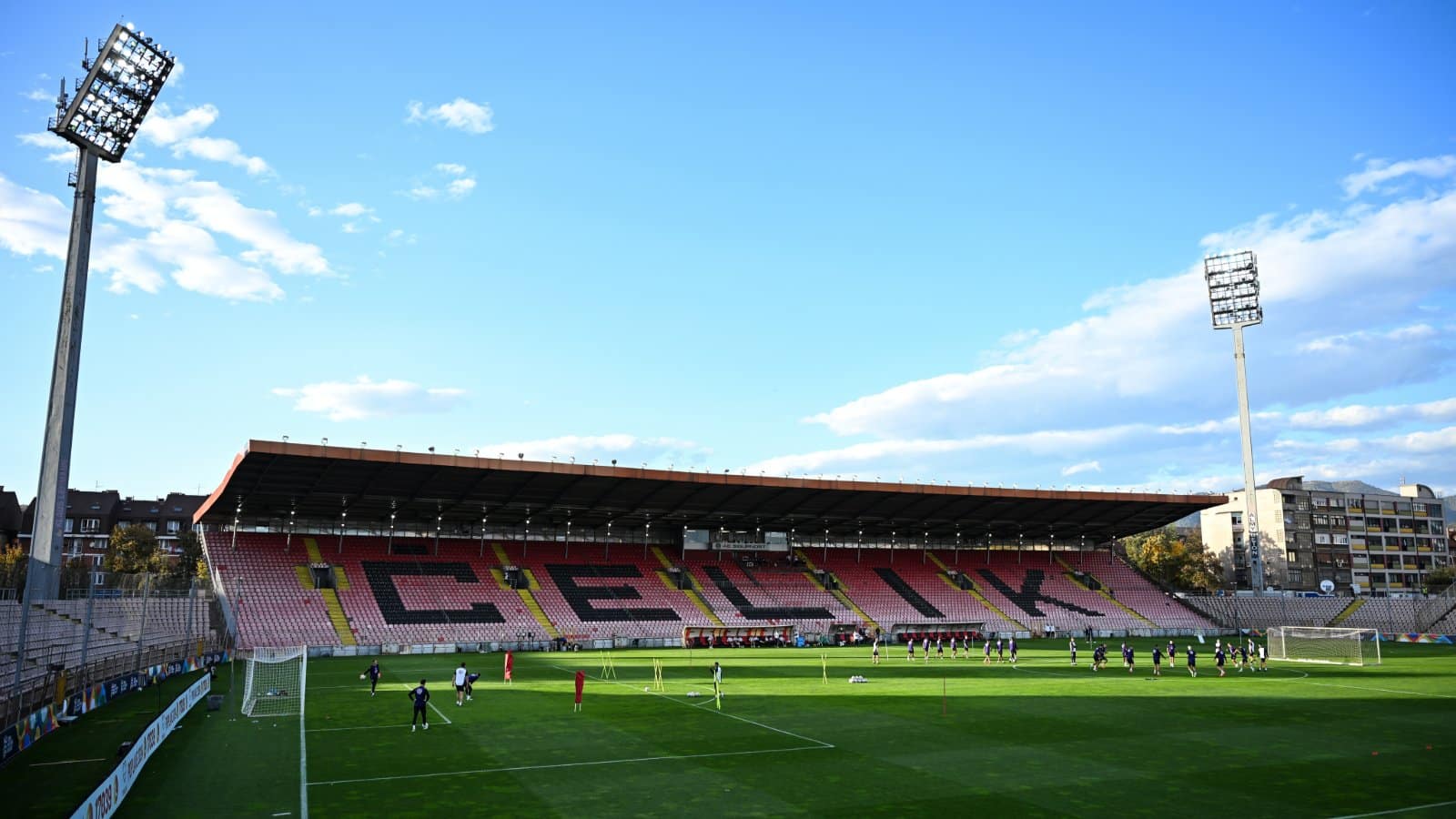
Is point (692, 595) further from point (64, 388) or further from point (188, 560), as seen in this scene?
point (188, 560)

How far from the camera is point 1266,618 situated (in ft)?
260

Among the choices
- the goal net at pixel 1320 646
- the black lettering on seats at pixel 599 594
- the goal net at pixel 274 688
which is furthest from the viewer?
the black lettering on seats at pixel 599 594

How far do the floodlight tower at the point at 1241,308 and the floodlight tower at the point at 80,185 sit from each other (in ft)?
267

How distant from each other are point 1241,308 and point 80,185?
281 feet

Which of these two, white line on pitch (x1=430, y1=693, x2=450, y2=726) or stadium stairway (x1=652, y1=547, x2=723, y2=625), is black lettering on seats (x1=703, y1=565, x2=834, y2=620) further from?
white line on pitch (x1=430, y1=693, x2=450, y2=726)

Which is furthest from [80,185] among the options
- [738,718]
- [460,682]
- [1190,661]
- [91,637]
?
[1190,661]

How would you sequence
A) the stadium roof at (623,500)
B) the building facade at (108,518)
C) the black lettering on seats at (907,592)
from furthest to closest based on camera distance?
the building facade at (108,518)
the black lettering on seats at (907,592)
the stadium roof at (623,500)

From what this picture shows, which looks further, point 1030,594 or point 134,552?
point 134,552

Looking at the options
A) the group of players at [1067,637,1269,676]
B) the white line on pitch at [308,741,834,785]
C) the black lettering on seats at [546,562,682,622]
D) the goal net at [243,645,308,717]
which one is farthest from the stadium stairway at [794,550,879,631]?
the white line on pitch at [308,741,834,785]

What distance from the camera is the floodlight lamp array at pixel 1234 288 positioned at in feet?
268

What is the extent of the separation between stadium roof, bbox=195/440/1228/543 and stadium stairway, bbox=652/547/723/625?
9.33 ft

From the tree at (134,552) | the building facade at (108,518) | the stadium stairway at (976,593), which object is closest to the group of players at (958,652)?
the stadium stairway at (976,593)

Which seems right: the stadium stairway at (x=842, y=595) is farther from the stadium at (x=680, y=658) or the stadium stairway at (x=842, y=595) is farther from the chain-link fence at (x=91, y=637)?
the chain-link fence at (x=91, y=637)

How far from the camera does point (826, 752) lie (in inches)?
914
